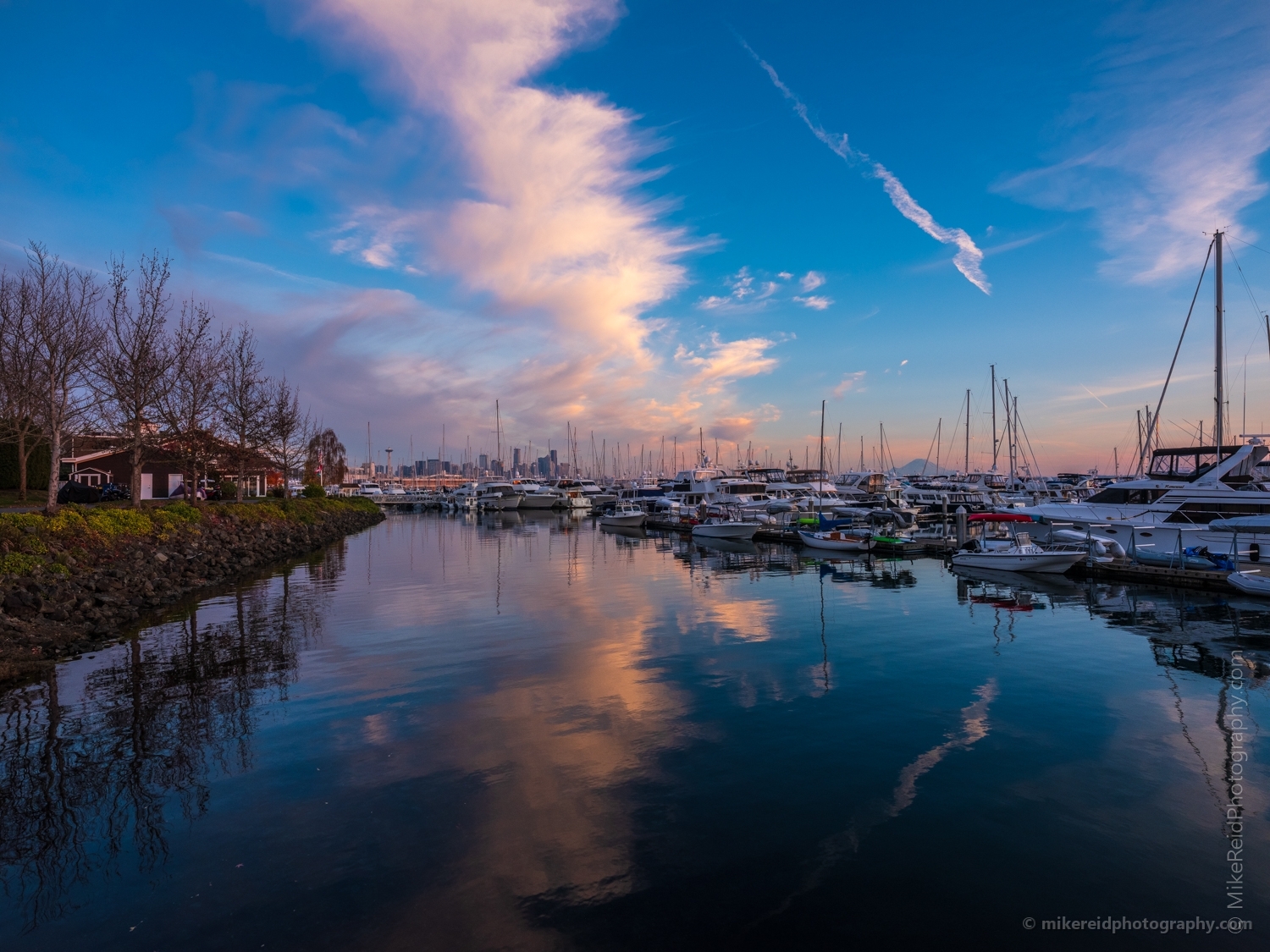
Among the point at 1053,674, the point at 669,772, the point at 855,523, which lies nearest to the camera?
the point at 669,772

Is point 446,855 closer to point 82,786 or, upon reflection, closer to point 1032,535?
point 82,786

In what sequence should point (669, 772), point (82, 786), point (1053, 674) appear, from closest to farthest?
1. point (82, 786)
2. point (669, 772)
3. point (1053, 674)

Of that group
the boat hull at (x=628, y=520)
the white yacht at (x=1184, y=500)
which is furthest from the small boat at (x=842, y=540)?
the boat hull at (x=628, y=520)

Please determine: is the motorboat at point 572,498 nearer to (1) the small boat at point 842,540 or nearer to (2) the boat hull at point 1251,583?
(1) the small boat at point 842,540

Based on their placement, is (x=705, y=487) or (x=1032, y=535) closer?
(x=1032, y=535)

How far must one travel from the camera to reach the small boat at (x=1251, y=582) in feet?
80.9

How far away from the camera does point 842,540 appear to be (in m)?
44.9

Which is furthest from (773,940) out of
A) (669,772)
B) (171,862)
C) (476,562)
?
(476,562)

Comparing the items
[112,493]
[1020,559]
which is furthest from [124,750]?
[112,493]

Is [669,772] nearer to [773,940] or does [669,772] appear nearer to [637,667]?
[773,940]

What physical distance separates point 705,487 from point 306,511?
156ft

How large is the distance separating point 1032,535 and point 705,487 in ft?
148

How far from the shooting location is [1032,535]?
46312 millimetres

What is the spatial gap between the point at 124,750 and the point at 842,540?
133 feet
